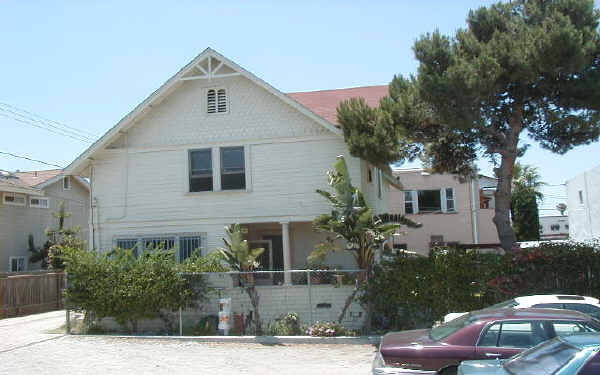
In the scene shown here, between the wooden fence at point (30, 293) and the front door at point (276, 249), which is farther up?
the front door at point (276, 249)

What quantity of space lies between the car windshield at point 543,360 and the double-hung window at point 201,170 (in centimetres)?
1297

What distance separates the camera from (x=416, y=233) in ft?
110

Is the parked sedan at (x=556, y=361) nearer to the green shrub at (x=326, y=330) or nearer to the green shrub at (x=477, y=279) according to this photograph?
the green shrub at (x=477, y=279)

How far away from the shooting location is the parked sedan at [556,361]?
16.8 feet

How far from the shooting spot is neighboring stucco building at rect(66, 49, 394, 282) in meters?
17.4

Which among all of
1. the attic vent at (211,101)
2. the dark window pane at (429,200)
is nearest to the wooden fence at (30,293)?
the attic vent at (211,101)

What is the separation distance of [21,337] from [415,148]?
12045 mm

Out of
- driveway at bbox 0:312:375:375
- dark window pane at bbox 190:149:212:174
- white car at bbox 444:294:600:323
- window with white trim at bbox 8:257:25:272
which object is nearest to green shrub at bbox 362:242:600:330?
driveway at bbox 0:312:375:375

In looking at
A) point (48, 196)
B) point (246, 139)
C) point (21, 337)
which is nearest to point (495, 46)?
point (246, 139)

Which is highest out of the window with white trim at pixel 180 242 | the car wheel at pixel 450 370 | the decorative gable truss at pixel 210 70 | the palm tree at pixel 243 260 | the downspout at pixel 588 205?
the decorative gable truss at pixel 210 70

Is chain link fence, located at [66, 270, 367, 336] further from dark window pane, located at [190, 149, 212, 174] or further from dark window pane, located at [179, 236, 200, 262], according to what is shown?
dark window pane, located at [190, 149, 212, 174]

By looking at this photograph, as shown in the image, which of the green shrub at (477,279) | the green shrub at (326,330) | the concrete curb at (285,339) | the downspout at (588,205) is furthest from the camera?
the downspout at (588,205)

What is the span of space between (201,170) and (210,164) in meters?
0.35

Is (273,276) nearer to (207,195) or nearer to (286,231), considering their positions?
(286,231)
